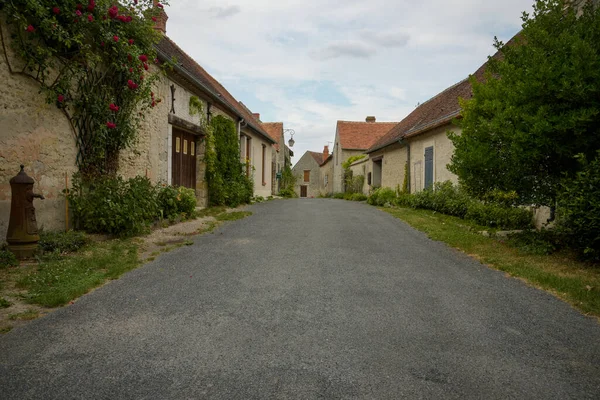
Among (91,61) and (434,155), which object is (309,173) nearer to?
(434,155)

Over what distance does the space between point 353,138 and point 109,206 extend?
25.5 metres

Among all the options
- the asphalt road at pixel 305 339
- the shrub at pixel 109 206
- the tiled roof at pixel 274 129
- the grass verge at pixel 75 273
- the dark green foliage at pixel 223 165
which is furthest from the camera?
the tiled roof at pixel 274 129

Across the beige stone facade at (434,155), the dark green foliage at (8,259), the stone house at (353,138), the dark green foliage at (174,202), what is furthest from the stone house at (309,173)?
the dark green foliage at (8,259)

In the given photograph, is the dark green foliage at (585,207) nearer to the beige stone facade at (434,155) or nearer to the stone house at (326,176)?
the beige stone facade at (434,155)

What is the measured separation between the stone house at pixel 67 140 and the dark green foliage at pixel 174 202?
0.57 m

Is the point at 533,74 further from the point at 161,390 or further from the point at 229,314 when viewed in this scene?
the point at 161,390

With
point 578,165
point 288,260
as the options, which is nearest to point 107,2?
point 288,260

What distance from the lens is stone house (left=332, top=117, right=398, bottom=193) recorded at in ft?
95.7

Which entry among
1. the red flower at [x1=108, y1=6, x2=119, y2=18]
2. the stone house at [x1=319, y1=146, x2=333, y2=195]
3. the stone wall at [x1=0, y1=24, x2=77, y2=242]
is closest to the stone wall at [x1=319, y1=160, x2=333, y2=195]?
the stone house at [x1=319, y1=146, x2=333, y2=195]

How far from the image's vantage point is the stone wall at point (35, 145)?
486 cm

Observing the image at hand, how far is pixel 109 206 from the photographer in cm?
588

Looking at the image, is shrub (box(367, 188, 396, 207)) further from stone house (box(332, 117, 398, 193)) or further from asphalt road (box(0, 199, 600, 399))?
stone house (box(332, 117, 398, 193))

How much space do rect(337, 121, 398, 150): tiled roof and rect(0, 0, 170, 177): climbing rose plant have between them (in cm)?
2296

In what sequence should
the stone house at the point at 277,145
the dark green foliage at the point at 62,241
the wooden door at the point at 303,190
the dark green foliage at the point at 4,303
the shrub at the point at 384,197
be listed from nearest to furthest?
the dark green foliage at the point at 4,303
the dark green foliage at the point at 62,241
the shrub at the point at 384,197
the stone house at the point at 277,145
the wooden door at the point at 303,190
